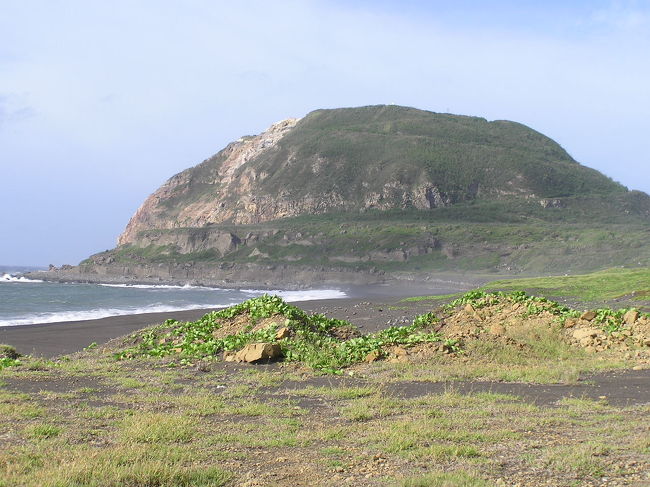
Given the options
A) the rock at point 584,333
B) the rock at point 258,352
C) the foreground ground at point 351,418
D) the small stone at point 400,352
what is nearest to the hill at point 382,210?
the rock at point 584,333

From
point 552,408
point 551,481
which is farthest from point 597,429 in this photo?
point 551,481

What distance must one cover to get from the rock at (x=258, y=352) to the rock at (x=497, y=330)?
535 cm

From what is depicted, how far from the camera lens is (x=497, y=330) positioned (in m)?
17.4

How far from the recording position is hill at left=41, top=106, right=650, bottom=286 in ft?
319

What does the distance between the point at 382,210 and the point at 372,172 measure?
1425 cm

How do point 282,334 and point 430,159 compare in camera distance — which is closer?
point 282,334

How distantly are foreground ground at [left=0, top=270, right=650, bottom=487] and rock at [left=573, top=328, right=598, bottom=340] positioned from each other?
178 mm

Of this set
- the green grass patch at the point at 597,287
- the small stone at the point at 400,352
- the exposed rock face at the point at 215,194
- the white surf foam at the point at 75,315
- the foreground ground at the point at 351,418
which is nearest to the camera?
the foreground ground at the point at 351,418

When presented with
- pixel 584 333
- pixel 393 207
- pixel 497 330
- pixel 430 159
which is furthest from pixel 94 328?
pixel 430 159

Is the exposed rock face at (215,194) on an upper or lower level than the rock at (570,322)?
upper

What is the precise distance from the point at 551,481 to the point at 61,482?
495 centimetres

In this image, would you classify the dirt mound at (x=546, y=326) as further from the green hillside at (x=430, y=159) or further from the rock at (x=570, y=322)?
the green hillside at (x=430, y=159)

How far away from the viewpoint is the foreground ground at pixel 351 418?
7.44 m

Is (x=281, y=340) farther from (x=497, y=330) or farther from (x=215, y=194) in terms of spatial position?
(x=215, y=194)
